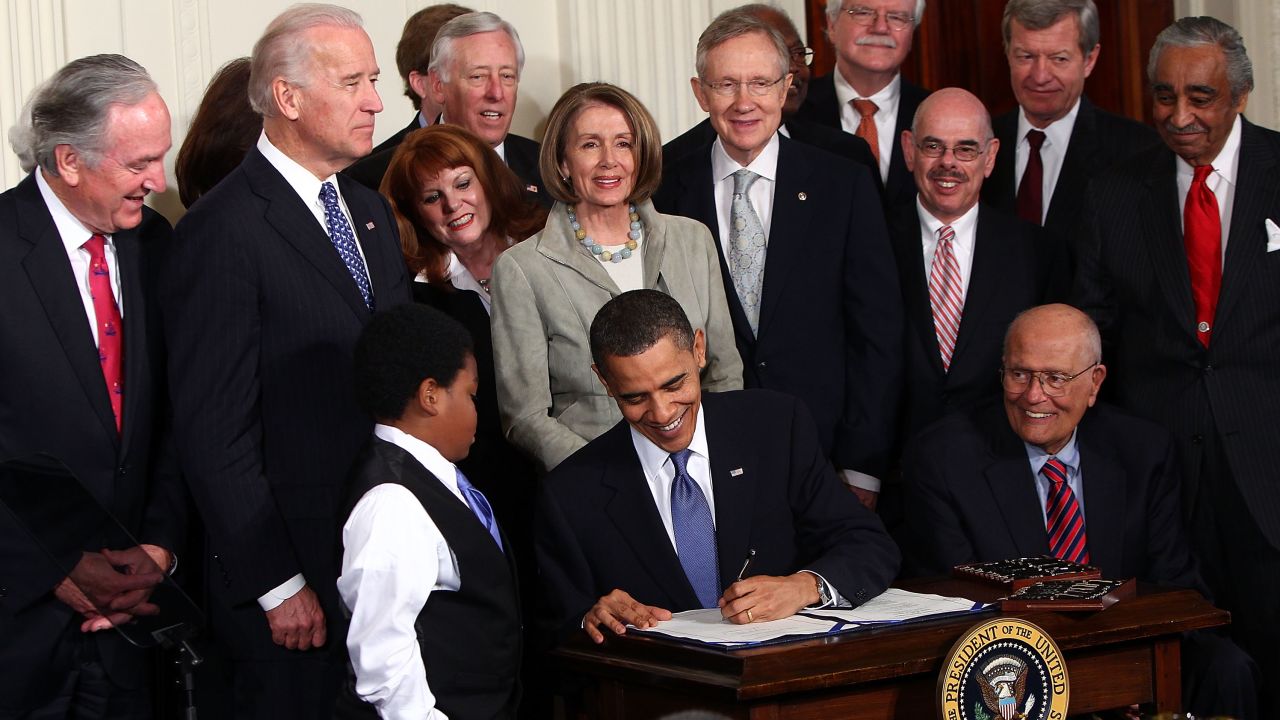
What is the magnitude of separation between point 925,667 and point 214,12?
3.23 m

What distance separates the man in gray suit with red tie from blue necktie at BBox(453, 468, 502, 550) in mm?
379

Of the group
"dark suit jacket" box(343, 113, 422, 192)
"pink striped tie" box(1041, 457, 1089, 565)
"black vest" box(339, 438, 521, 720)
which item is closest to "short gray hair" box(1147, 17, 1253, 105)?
"pink striped tie" box(1041, 457, 1089, 565)

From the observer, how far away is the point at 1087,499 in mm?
4074

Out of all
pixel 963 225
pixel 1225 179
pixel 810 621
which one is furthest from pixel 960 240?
pixel 810 621

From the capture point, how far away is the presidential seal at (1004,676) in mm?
2869

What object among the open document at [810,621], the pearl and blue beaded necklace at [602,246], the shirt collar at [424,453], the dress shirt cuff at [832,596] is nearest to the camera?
the open document at [810,621]

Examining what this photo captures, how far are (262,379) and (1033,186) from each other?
2.58 metres

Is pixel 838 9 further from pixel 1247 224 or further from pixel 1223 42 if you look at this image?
pixel 1247 224

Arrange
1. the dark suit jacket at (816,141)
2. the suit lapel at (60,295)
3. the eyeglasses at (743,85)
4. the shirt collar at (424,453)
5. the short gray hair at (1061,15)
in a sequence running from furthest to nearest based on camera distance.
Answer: the short gray hair at (1061,15) → the dark suit jacket at (816,141) → the eyeglasses at (743,85) → the suit lapel at (60,295) → the shirt collar at (424,453)

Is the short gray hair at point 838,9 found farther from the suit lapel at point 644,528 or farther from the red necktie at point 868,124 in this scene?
the suit lapel at point 644,528

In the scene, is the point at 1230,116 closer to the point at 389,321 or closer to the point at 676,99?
the point at 676,99

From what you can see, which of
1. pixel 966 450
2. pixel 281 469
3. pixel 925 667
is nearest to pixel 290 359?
pixel 281 469

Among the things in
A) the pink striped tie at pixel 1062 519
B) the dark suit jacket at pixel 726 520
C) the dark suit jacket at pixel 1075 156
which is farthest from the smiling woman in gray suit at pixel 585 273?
the dark suit jacket at pixel 1075 156

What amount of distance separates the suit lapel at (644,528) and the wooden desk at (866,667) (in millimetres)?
295
